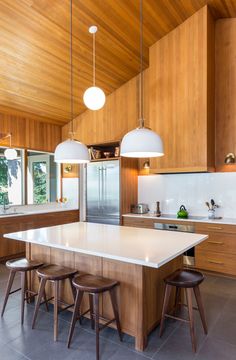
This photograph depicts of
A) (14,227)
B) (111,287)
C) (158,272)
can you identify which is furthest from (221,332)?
(14,227)

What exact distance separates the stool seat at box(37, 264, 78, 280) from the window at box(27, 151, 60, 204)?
339 centimetres

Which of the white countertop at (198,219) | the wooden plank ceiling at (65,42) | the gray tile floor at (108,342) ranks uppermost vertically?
Result: the wooden plank ceiling at (65,42)

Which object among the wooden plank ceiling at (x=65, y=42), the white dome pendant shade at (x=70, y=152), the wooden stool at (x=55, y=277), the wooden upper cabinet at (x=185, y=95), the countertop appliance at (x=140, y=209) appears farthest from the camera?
the countertop appliance at (x=140, y=209)

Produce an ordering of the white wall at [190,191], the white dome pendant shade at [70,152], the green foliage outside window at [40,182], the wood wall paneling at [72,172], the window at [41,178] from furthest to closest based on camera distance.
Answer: the wood wall paneling at [72,172], the green foliage outside window at [40,182], the window at [41,178], the white wall at [190,191], the white dome pendant shade at [70,152]

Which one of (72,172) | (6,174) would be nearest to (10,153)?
(6,174)

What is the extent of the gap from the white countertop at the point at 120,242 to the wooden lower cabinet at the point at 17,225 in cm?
190

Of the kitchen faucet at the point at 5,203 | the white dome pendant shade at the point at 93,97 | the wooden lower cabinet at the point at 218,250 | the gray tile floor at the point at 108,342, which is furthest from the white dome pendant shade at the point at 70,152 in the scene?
the kitchen faucet at the point at 5,203

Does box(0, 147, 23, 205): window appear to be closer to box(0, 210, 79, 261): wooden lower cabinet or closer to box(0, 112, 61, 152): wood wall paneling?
box(0, 112, 61, 152): wood wall paneling

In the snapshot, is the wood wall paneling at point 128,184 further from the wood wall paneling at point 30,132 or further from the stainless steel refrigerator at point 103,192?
the wood wall paneling at point 30,132

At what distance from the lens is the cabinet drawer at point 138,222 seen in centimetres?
462

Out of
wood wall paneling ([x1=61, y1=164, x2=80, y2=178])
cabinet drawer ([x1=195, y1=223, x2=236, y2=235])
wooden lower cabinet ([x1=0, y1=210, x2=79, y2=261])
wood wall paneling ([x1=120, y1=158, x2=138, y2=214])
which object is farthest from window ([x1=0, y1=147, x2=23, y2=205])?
cabinet drawer ([x1=195, y1=223, x2=236, y2=235])

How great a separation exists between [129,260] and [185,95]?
10.7 ft

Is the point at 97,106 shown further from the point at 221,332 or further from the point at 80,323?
the point at 221,332

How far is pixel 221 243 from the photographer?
3.88m
